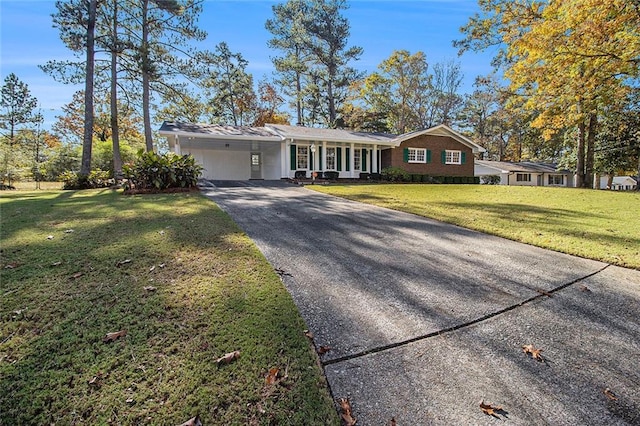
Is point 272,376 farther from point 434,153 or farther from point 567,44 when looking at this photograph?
point 434,153

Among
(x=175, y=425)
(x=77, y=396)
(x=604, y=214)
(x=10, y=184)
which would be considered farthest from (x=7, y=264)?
(x=10, y=184)

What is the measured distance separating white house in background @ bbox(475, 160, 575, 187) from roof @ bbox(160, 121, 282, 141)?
24.3 meters

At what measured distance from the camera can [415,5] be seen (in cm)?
948

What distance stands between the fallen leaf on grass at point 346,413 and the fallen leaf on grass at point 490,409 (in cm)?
73

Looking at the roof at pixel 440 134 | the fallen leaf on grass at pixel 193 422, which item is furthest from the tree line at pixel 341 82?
the fallen leaf on grass at pixel 193 422

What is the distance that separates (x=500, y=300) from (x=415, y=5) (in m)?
9.71

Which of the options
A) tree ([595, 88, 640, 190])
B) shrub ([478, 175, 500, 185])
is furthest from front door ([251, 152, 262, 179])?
shrub ([478, 175, 500, 185])

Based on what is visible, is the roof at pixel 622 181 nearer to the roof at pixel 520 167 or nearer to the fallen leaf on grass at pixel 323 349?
the roof at pixel 520 167

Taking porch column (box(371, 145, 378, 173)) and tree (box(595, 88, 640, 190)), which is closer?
tree (box(595, 88, 640, 190))

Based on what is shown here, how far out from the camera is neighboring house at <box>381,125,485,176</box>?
69.3 feet

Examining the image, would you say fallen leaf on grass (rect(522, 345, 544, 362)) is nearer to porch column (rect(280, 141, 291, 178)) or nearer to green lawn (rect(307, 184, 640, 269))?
green lawn (rect(307, 184, 640, 269))

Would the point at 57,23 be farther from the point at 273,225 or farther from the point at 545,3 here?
the point at 545,3

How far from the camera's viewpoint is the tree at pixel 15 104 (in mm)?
28891

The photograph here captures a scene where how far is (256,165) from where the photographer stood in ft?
69.9
